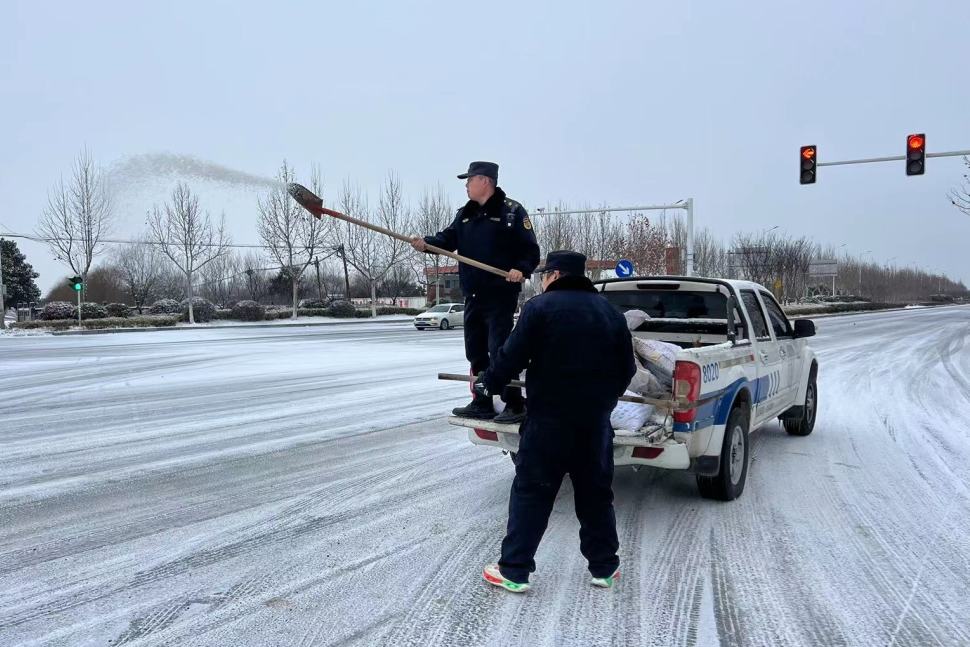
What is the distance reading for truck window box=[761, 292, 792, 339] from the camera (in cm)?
699

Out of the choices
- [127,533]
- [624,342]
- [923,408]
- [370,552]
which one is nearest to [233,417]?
[127,533]

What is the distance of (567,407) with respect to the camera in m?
3.57

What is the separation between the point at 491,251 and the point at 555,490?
192 centimetres

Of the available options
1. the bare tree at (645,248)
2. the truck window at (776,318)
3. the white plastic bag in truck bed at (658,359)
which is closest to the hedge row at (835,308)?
the bare tree at (645,248)

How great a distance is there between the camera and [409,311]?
5906 cm

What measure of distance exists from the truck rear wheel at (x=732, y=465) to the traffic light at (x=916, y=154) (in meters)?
18.0

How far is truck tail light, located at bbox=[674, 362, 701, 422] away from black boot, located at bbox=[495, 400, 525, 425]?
109 centimetres

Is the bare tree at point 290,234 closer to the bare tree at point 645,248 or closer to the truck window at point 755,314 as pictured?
the bare tree at point 645,248

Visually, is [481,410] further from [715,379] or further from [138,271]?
[138,271]

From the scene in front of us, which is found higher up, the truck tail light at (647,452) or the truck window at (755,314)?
the truck window at (755,314)

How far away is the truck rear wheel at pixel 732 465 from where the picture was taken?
5.24 meters

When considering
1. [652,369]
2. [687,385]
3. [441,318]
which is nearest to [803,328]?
[652,369]

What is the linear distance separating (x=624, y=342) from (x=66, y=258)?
46902 millimetres

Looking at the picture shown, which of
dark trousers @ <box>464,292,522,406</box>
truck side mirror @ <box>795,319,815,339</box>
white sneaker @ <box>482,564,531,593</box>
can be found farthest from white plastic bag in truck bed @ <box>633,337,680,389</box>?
truck side mirror @ <box>795,319,815,339</box>
